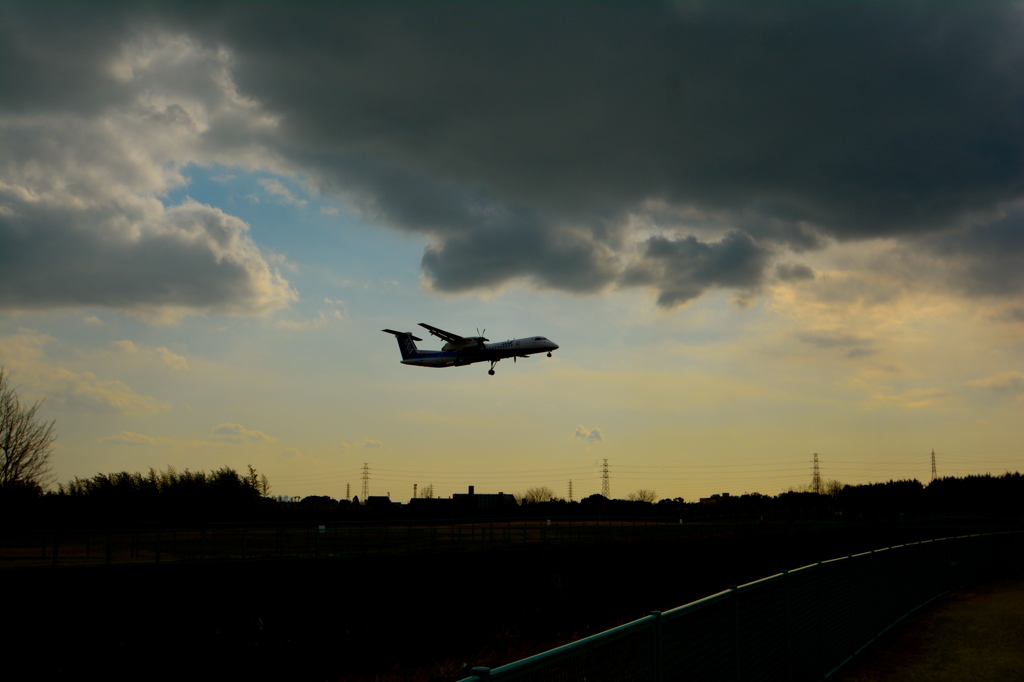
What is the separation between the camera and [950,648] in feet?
45.8

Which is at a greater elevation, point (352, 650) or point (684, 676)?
point (684, 676)

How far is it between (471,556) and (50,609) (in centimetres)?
1793

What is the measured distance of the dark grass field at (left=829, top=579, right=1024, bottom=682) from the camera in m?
12.0

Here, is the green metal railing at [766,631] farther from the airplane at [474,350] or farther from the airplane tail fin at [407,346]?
the airplane tail fin at [407,346]

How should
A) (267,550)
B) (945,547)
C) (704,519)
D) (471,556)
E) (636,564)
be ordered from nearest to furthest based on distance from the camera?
(945,547)
(267,550)
(471,556)
(636,564)
(704,519)

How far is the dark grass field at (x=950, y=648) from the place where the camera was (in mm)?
12047

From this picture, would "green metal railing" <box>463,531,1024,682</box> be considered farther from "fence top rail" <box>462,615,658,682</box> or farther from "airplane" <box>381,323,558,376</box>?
"airplane" <box>381,323,558,376</box>

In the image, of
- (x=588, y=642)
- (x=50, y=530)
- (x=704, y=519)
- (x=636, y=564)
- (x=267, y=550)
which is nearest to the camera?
(x=588, y=642)

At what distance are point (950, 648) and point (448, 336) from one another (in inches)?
1998

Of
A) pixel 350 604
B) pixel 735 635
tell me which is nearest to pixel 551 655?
pixel 735 635

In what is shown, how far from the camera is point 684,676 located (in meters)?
7.21

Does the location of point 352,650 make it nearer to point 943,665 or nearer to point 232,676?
point 232,676

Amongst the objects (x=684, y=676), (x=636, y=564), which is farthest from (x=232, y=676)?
(x=636, y=564)

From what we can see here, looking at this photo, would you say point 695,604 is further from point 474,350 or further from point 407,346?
point 407,346
